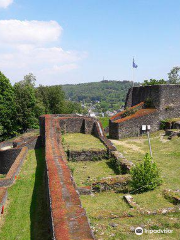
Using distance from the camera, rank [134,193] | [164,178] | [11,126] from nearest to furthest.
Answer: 1. [134,193]
2. [164,178]
3. [11,126]

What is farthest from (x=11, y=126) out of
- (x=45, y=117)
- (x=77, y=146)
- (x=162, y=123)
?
(x=162, y=123)

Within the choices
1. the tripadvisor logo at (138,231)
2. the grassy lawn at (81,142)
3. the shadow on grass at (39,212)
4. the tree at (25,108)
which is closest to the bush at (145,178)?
the tripadvisor logo at (138,231)

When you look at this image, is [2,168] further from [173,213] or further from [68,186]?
[173,213]

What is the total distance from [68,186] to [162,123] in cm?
1889

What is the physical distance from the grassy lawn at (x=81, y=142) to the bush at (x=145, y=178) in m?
6.97

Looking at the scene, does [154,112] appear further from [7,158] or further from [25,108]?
[25,108]

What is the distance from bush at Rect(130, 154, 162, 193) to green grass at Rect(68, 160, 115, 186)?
7.43 feet

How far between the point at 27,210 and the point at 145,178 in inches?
207

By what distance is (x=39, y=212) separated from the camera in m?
10.3

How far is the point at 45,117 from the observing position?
81.5ft

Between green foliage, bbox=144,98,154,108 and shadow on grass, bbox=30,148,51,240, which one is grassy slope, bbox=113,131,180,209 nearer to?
green foliage, bbox=144,98,154,108

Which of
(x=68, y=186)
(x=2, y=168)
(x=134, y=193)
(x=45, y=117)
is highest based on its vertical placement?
(x=45, y=117)

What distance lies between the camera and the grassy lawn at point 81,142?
1894 cm

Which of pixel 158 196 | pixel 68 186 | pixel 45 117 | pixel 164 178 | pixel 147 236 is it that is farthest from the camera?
pixel 45 117
